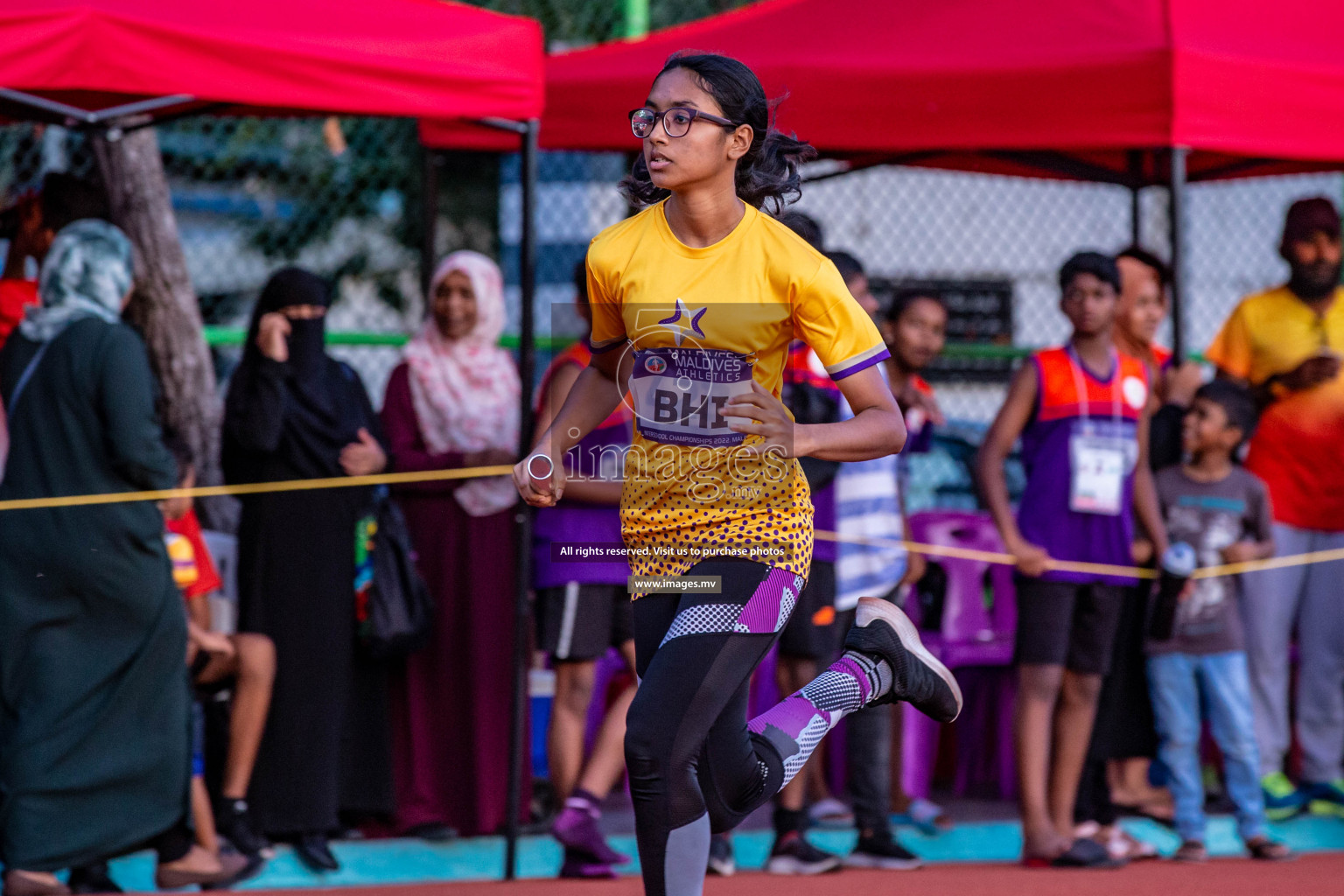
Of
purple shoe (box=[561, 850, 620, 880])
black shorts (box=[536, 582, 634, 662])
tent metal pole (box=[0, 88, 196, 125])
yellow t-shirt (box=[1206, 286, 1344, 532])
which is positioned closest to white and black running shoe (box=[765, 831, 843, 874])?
purple shoe (box=[561, 850, 620, 880])

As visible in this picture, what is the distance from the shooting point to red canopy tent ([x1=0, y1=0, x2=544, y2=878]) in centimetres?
483

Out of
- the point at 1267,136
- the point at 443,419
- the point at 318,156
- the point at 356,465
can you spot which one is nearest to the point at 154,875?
the point at 356,465

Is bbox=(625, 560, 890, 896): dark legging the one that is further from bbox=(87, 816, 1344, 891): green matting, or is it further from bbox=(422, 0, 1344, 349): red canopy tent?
bbox=(422, 0, 1344, 349): red canopy tent

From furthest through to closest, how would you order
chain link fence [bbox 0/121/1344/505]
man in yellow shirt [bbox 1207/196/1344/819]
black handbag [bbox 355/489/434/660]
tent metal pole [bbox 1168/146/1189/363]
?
chain link fence [bbox 0/121/1344/505] < man in yellow shirt [bbox 1207/196/1344/819] < tent metal pole [bbox 1168/146/1189/363] < black handbag [bbox 355/489/434/660]

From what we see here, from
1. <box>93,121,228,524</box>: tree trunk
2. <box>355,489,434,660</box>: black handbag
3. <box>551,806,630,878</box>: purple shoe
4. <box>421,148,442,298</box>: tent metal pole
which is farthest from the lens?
<box>421,148,442,298</box>: tent metal pole

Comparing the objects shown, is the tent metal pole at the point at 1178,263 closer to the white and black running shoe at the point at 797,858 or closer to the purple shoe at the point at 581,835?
the white and black running shoe at the point at 797,858

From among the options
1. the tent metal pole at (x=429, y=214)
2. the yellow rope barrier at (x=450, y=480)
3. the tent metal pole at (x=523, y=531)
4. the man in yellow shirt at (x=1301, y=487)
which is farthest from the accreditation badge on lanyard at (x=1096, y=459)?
the tent metal pole at (x=429, y=214)

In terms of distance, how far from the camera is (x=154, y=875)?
5387 millimetres

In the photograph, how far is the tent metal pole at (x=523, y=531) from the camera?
18.7 feet

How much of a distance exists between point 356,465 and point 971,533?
8.89 ft

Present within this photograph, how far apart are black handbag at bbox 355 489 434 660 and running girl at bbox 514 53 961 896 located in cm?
222

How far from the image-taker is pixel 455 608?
6.17m

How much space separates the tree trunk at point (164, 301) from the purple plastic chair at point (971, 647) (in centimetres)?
312

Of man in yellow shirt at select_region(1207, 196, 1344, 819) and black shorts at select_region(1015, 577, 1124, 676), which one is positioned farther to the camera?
A: man in yellow shirt at select_region(1207, 196, 1344, 819)
